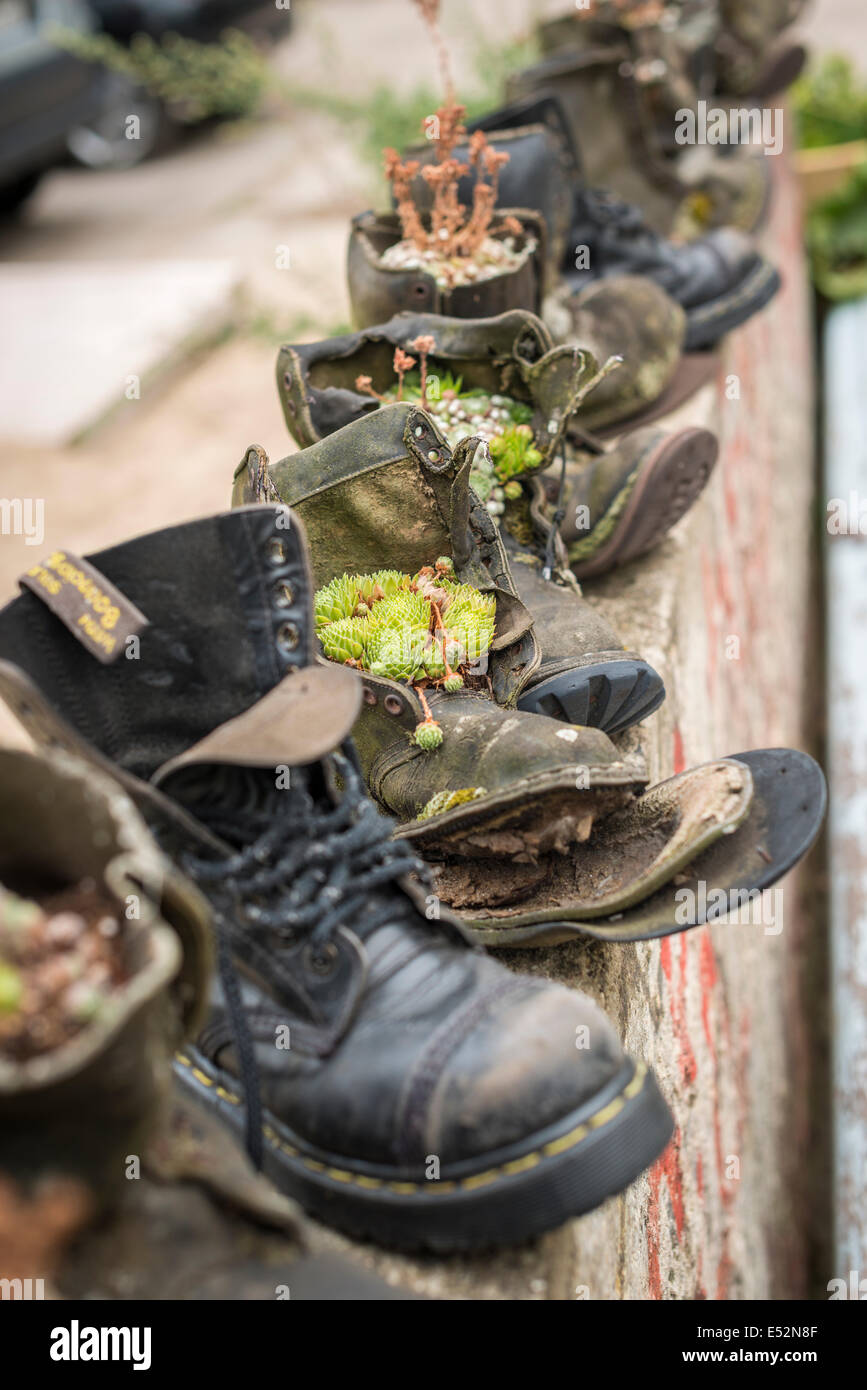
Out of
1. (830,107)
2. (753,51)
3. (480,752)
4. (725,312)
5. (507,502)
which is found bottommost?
(480,752)

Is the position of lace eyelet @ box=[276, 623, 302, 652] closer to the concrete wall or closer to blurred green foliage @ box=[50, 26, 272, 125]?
the concrete wall

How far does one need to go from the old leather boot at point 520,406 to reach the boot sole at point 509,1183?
0.60m

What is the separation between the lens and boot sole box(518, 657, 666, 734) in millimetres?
1444

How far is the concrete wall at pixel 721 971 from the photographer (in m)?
1.22

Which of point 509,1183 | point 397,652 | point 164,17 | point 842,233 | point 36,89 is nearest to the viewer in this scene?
point 509,1183

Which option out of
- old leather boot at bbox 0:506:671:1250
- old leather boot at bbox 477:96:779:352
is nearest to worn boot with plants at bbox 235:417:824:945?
old leather boot at bbox 0:506:671:1250

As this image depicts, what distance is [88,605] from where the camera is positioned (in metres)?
1.05

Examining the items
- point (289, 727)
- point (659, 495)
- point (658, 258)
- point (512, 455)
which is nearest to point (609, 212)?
point (658, 258)

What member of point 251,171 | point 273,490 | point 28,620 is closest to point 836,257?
point 251,171

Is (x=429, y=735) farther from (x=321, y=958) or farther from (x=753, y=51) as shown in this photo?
(x=753, y=51)

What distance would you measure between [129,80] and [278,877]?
7600 millimetres

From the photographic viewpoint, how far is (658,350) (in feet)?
8.16

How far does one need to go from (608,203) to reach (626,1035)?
6.77 feet

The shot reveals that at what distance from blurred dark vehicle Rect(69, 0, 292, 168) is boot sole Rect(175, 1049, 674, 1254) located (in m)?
7.11
